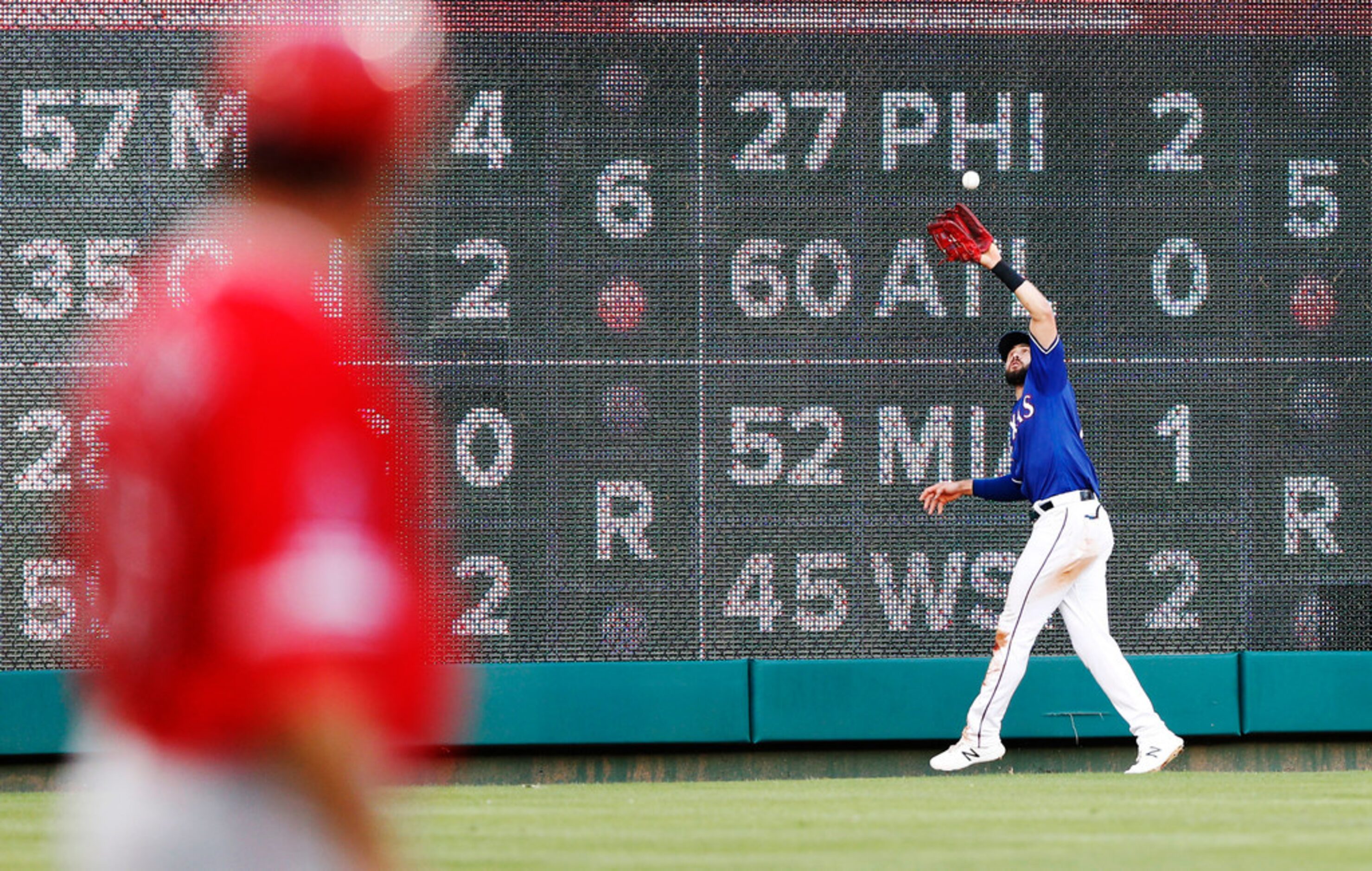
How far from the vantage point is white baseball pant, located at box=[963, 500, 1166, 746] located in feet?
20.1

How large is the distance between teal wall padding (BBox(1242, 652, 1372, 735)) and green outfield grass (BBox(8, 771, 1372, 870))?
0.65 metres

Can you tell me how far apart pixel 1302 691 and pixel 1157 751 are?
3.46ft

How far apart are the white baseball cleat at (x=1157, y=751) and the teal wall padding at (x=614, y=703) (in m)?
1.53

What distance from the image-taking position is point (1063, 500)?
629 cm

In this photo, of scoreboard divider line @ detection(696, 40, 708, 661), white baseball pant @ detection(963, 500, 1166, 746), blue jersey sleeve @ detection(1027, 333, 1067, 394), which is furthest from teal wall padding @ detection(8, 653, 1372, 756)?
blue jersey sleeve @ detection(1027, 333, 1067, 394)

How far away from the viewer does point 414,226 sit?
22.0 feet

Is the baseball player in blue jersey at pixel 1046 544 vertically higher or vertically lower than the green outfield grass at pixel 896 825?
higher

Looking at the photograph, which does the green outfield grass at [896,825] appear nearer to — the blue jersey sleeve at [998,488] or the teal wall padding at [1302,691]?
the teal wall padding at [1302,691]

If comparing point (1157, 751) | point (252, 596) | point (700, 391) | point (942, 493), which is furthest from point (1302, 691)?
point (252, 596)

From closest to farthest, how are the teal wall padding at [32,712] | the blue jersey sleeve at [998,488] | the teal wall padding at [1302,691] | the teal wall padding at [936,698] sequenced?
the blue jersey sleeve at [998,488] → the teal wall padding at [32,712] → the teal wall padding at [936,698] → the teal wall padding at [1302,691]

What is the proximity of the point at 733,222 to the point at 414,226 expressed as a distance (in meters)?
1.27

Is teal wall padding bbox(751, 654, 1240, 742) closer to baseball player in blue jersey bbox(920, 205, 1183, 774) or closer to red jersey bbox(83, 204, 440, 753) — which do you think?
baseball player in blue jersey bbox(920, 205, 1183, 774)

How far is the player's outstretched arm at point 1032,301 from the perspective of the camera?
618 centimetres

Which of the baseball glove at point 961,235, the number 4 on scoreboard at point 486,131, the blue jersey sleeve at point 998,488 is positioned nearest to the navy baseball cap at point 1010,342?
the baseball glove at point 961,235
